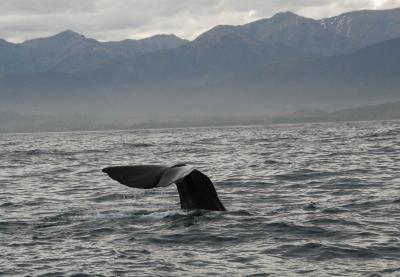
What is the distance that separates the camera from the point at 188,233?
1393 centimetres

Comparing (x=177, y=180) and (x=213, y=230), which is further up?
(x=177, y=180)

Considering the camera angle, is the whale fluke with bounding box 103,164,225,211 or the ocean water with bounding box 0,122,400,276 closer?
the ocean water with bounding box 0,122,400,276

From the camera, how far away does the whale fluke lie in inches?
490

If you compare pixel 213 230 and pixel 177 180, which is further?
pixel 213 230

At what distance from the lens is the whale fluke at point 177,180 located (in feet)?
40.8

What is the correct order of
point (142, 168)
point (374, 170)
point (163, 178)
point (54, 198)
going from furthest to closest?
point (374, 170) → point (54, 198) → point (142, 168) → point (163, 178)

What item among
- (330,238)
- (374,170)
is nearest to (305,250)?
(330,238)

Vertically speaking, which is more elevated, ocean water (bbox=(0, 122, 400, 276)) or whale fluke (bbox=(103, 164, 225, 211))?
whale fluke (bbox=(103, 164, 225, 211))

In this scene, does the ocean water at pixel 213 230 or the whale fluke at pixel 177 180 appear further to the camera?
the whale fluke at pixel 177 180

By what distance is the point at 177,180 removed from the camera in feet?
40.2

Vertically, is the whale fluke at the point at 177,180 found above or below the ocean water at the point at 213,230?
above

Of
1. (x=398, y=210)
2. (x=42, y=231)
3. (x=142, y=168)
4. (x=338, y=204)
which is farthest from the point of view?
(x=338, y=204)

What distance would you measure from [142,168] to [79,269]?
2.47 metres

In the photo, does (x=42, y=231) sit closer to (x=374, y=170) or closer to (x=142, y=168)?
(x=142, y=168)
